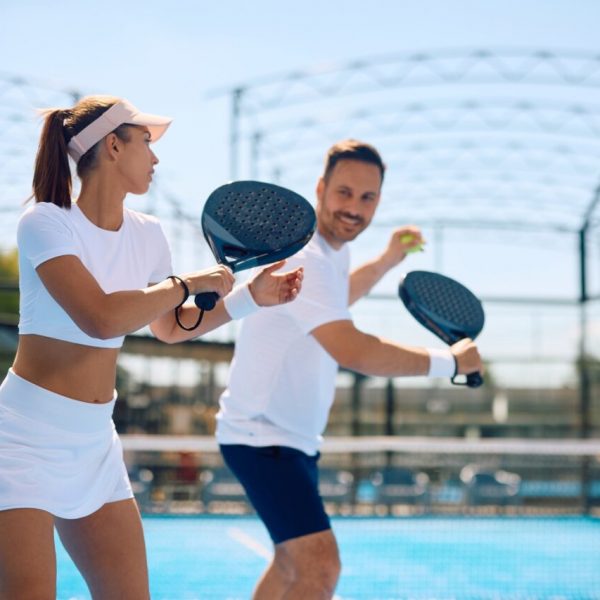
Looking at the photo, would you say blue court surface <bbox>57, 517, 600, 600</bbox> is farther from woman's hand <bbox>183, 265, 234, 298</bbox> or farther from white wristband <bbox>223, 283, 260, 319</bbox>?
woman's hand <bbox>183, 265, 234, 298</bbox>

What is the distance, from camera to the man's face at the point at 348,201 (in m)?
4.01

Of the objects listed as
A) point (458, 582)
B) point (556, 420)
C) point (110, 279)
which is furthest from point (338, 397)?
point (110, 279)

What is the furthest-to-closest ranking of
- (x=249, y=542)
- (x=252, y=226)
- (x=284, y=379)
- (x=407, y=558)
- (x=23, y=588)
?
(x=249, y=542)
(x=407, y=558)
(x=284, y=379)
(x=252, y=226)
(x=23, y=588)

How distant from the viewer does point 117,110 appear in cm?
303

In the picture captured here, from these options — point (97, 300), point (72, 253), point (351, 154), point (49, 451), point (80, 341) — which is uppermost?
point (351, 154)

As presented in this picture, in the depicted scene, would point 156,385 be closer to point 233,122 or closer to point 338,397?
point 338,397

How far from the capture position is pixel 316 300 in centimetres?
369

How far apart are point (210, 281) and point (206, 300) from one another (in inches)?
2.2

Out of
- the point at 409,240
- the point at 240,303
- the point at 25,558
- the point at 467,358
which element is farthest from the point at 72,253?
the point at 409,240

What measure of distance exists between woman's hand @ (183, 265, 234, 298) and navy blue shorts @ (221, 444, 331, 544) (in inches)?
41.2

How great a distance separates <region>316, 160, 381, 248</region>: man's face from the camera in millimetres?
4012

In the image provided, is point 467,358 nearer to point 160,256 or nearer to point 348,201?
point 348,201

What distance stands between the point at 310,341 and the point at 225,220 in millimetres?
864

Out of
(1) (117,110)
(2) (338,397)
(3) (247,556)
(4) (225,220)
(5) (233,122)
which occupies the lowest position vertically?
(3) (247,556)
